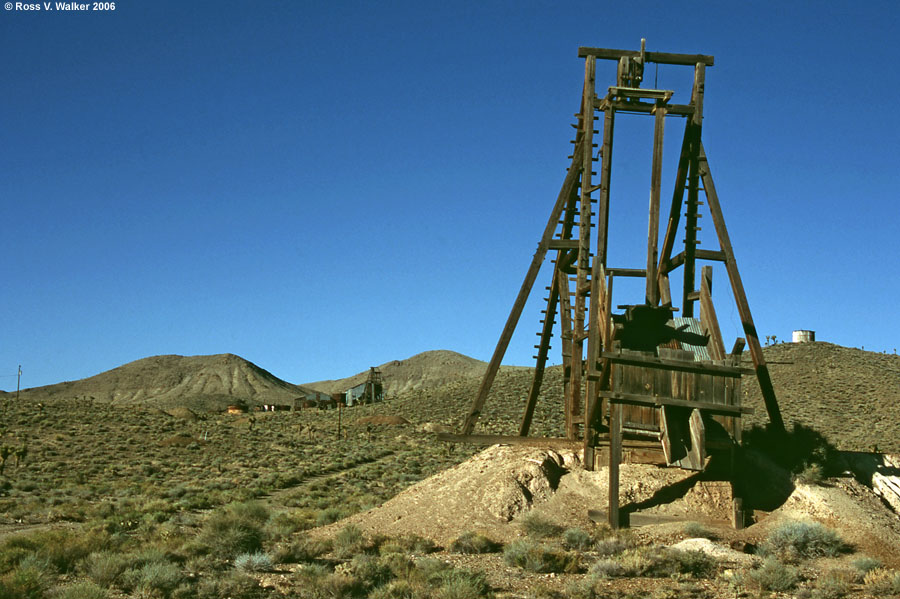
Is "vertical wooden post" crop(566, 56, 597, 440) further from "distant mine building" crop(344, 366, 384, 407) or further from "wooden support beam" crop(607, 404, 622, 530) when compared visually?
"distant mine building" crop(344, 366, 384, 407)

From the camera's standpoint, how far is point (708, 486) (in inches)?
556

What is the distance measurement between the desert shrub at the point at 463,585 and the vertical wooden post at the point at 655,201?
6.98 meters

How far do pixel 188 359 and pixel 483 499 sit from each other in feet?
479

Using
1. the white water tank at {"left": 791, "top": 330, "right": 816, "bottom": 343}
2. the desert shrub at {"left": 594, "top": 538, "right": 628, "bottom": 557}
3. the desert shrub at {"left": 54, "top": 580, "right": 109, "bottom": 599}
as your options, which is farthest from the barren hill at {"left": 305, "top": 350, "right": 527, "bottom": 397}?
the desert shrub at {"left": 54, "top": 580, "right": 109, "bottom": 599}

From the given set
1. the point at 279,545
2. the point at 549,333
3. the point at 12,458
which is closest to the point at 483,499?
the point at 279,545

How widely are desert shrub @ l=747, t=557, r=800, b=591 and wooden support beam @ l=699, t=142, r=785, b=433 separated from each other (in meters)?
4.78

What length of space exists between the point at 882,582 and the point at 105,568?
1003 centimetres

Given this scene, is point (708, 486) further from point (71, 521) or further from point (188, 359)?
point (188, 359)

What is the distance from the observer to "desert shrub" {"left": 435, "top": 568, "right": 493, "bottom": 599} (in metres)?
9.80

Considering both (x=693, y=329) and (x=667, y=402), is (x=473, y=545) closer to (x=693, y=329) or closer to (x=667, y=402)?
(x=667, y=402)

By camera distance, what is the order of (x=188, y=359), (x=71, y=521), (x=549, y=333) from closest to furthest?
(x=549, y=333) → (x=71, y=521) → (x=188, y=359)

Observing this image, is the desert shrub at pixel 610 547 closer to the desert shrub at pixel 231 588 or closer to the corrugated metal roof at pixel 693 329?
the corrugated metal roof at pixel 693 329

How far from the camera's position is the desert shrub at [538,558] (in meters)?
11.4

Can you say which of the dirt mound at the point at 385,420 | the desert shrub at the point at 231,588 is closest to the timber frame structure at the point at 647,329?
the desert shrub at the point at 231,588
